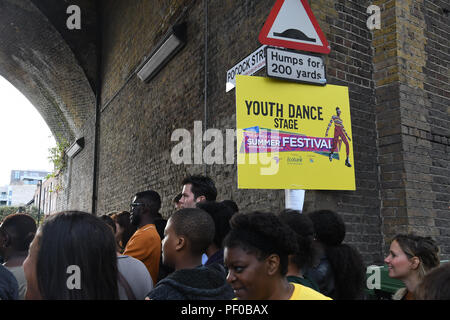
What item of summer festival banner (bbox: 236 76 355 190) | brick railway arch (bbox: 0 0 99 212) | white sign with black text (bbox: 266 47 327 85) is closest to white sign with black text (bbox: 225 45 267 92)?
white sign with black text (bbox: 266 47 327 85)

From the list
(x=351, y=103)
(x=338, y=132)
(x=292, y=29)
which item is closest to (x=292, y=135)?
(x=338, y=132)

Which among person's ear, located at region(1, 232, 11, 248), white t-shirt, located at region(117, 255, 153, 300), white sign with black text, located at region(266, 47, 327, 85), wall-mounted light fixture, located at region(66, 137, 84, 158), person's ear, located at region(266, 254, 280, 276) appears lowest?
white t-shirt, located at region(117, 255, 153, 300)

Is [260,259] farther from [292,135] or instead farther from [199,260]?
[292,135]

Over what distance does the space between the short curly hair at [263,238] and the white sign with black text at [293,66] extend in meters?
2.16

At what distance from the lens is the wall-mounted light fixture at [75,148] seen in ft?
46.0

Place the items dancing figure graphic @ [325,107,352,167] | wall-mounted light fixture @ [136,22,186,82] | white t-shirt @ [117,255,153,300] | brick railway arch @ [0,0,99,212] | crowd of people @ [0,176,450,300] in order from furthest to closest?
1. brick railway arch @ [0,0,99,212]
2. wall-mounted light fixture @ [136,22,186,82]
3. dancing figure graphic @ [325,107,352,167]
4. white t-shirt @ [117,255,153,300]
5. crowd of people @ [0,176,450,300]

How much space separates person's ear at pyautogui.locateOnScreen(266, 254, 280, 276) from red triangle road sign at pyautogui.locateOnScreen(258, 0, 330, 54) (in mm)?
2124

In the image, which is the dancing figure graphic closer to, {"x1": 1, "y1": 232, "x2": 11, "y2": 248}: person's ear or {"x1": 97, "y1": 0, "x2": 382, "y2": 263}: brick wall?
{"x1": 97, "y1": 0, "x2": 382, "y2": 263}: brick wall

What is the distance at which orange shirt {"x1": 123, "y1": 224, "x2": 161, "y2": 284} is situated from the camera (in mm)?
3244

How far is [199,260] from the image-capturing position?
2357 mm

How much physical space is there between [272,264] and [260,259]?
53 mm

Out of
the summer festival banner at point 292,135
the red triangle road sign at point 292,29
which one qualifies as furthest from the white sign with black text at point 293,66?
the red triangle road sign at point 292,29

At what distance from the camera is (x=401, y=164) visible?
180 inches

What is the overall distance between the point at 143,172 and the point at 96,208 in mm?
4154
